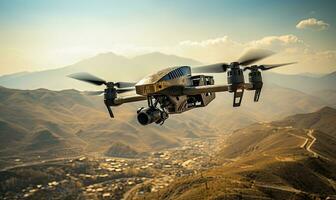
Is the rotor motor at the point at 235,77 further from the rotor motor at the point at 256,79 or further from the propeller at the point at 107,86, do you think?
the propeller at the point at 107,86

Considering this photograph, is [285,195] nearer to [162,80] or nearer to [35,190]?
[162,80]

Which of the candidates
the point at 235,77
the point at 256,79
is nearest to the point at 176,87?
the point at 235,77

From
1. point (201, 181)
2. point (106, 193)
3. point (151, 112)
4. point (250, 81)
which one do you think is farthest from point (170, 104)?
point (106, 193)

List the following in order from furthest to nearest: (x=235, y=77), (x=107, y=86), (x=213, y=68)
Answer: (x=107, y=86)
(x=213, y=68)
(x=235, y=77)

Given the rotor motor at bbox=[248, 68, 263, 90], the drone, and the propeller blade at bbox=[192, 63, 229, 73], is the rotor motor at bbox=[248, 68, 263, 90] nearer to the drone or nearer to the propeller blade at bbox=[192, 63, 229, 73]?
the drone

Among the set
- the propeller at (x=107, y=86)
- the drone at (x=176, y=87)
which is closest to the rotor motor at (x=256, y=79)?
the drone at (x=176, y=87)

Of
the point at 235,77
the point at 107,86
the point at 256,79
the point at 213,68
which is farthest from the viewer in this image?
the point at 107,86

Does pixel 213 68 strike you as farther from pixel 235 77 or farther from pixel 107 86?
pixel 107 86
